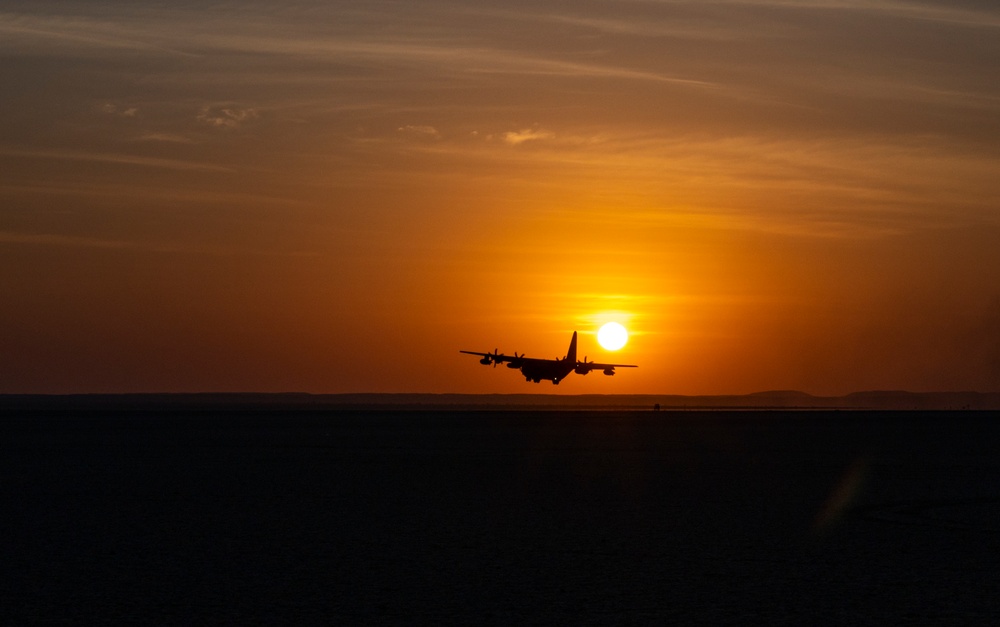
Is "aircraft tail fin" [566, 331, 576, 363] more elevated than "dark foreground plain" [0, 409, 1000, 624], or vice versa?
"aircraft tail fin" [566, 331, 576, 363]

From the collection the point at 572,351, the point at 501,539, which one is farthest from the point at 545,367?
the point at 501,539

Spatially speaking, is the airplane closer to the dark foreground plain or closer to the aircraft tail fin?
the aircraft tail fin

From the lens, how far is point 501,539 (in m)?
22.4

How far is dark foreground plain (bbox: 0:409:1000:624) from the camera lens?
1589cm

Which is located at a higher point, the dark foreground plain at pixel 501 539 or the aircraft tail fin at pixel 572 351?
the aircraft tail fin at pixel 572 351

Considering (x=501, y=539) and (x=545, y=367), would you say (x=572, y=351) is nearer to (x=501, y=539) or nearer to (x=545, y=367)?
(x=545, y=367)

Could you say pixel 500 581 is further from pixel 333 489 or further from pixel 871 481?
pixel 871 481

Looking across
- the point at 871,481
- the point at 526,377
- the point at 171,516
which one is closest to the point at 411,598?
the point at 171,516

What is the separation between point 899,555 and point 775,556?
2001 millimetres

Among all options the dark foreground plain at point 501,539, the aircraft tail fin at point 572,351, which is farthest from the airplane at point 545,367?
the dark foreground plain at point 501,539

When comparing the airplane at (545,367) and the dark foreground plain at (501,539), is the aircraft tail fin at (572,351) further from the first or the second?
the dark foreground plain at (501,539)

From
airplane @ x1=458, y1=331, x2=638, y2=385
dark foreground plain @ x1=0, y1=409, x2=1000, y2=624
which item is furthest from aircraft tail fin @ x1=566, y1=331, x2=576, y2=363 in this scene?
dark foreground plain @ x1=0, y1=409, x2=1000, y2=624

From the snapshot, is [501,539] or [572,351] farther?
[572,351]

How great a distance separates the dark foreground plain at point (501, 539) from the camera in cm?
1589
